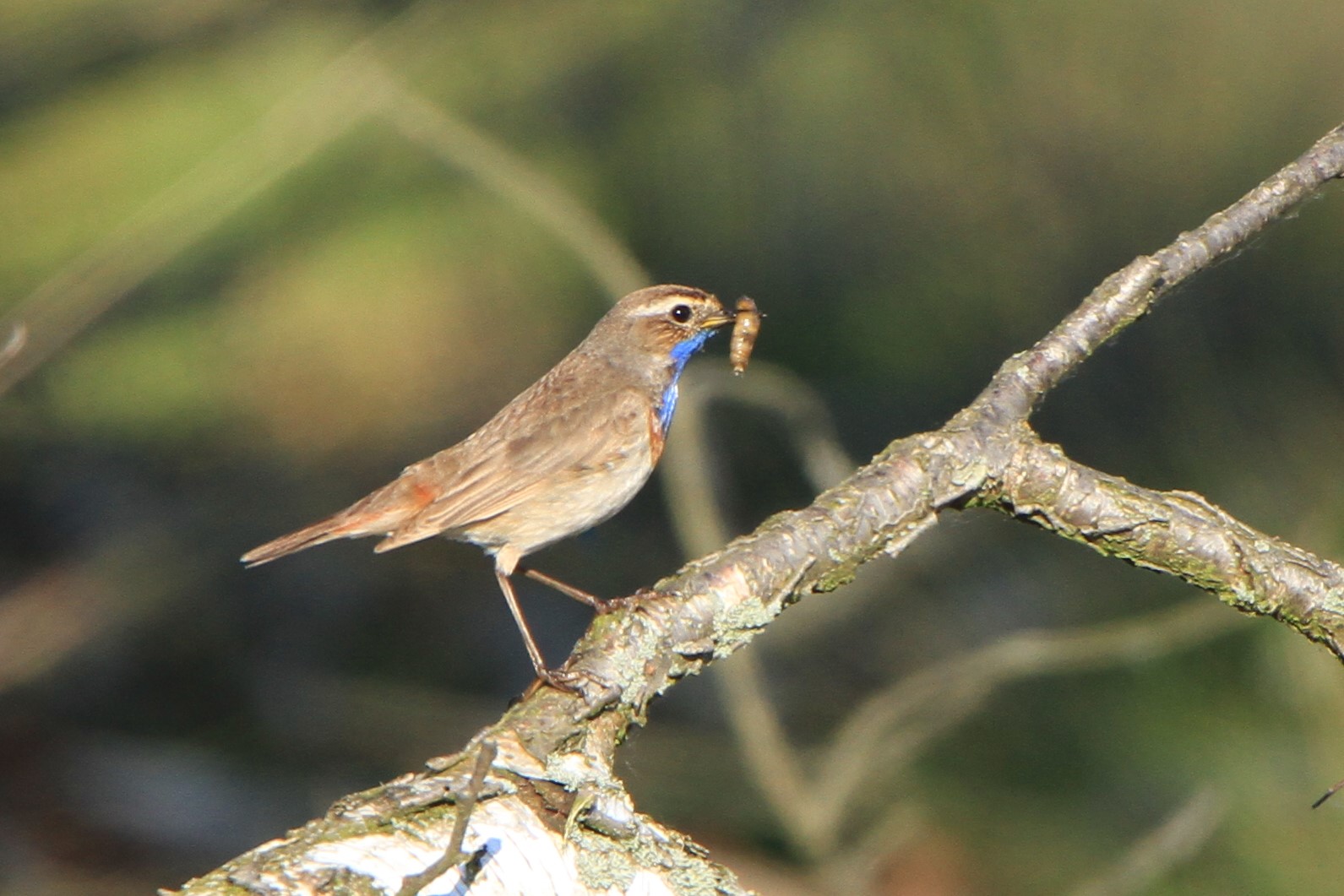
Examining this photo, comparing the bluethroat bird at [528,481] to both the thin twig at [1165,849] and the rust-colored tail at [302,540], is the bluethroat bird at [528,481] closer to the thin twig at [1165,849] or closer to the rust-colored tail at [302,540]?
the rust-colored tail at [302,540]

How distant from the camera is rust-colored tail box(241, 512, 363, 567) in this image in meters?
4.58

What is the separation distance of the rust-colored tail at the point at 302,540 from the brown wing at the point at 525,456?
0.17 m

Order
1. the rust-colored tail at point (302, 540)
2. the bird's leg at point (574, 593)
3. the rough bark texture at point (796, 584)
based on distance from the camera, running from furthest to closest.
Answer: the rust-colored tail at point (302, 540) < the bird's leg at point (574, 593) < the rough bark texture at point (796, 584)

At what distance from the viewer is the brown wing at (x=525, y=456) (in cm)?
466

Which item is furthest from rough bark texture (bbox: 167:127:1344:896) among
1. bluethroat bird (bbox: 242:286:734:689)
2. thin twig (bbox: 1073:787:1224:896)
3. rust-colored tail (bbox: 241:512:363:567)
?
rust-colored tail (bbox: 241:512:363:567)

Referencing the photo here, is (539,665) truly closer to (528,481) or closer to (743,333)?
(528,481)

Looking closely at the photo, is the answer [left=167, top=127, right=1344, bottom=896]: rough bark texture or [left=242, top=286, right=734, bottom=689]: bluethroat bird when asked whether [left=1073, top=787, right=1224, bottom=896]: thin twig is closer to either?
[left=167, top=127, right=1344, bottom=896]: rough bark texture

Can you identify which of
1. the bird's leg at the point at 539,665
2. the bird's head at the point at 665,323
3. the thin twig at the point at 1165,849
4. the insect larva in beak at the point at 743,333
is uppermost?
the bird's head at the point at 665,323

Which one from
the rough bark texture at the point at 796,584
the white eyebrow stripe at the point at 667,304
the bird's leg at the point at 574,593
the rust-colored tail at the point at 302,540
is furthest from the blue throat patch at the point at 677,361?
the rough bark texture at the point at 796,584

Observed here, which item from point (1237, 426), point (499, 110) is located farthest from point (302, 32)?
point (1237, 426)

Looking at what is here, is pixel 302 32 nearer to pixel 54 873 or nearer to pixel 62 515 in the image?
pixel 62 515

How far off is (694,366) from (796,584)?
295 centimetres

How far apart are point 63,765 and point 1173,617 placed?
5572 millimetres

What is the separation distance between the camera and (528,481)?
4695mm
